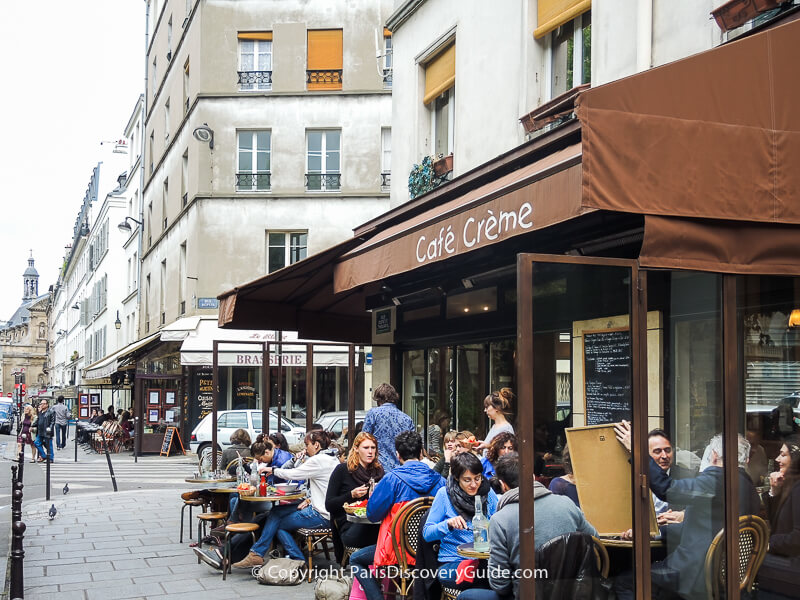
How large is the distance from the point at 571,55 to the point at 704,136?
4827 mm

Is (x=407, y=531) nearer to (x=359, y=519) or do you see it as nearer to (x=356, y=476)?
(x=359, y=519)

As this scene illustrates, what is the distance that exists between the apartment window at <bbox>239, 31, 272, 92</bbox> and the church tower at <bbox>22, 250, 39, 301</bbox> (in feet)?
532

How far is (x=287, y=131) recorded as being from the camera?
90.6ft

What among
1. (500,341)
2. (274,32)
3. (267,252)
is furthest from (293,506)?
(274,32)

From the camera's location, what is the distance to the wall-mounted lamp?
26.9 meters

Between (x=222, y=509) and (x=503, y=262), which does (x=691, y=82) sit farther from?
(x=222, y=509)

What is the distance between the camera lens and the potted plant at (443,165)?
1173 centimetres

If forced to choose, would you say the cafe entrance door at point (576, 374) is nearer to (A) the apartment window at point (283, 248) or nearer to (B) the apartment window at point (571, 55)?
(B) the apartment window at point (571, 55)

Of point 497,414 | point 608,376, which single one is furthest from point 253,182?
point 608,376

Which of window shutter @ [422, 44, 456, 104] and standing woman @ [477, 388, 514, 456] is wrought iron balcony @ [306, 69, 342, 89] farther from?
standing woman @ [477, 388, 514, 456]

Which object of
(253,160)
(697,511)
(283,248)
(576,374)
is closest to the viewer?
(697,511)

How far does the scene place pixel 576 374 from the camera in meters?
5.49

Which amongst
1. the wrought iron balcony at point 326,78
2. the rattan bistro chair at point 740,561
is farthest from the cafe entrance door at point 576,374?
the wrought iron balcony at point 326,78

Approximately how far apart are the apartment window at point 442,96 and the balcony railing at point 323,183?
14930 mm
